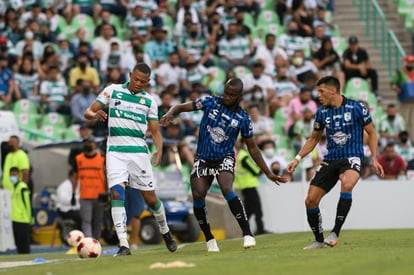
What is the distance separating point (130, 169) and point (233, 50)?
639 inches

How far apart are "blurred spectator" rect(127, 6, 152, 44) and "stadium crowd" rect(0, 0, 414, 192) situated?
0.03 m

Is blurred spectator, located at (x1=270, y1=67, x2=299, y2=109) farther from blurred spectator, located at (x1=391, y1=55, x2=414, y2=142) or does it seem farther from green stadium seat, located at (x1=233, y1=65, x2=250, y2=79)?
blurred spectator, located at (x1=391, y1=55, x2=414, y2=142)

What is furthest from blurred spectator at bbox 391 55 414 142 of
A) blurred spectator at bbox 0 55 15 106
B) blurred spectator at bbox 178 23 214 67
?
blurred spectator at bbox 0 55 15 106

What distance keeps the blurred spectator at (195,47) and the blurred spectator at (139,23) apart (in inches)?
36.4

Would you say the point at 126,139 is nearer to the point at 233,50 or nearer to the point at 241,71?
the point at 241,71

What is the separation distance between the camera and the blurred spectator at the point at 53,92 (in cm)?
2930

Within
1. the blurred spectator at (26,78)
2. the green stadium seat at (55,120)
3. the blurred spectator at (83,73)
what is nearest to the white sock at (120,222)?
the green stadium seat at (55,120)

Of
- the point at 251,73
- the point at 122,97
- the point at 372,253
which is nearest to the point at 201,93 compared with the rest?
the point at 251,73

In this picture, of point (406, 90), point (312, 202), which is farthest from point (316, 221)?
point (406, 90)

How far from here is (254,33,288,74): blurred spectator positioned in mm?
32031

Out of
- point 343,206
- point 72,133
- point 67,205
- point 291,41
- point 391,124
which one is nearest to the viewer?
A: point 343,206

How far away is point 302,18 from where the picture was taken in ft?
110

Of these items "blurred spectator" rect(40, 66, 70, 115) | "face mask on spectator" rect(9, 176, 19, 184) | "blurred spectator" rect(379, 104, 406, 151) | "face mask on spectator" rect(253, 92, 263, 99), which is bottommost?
"face mask on spectator" rect(9, 176, 19, 184)

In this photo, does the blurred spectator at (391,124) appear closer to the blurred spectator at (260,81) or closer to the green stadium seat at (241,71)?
the blurred spectator at (260,81)
